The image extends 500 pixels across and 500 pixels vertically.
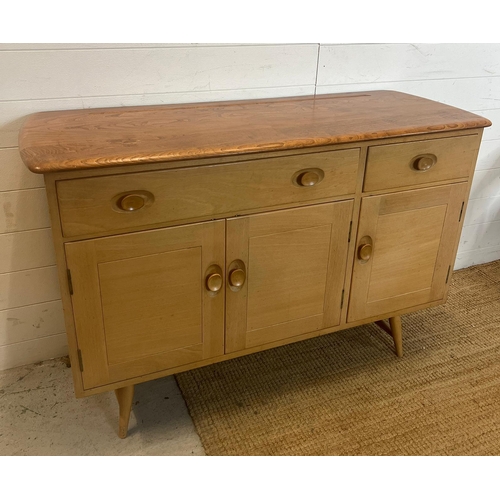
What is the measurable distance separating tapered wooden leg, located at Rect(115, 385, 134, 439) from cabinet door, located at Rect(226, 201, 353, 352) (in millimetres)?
307

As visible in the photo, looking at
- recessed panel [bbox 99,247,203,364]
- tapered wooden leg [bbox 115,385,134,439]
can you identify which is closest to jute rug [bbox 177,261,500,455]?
tapered wooden leg [bbox 115,385,134,439]

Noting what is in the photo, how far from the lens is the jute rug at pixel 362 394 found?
5.20 feet

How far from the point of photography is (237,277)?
146 centimetres

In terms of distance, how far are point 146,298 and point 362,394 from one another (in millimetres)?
823

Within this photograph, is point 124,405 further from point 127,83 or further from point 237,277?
point 127,83

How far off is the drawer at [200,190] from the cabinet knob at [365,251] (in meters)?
0.19

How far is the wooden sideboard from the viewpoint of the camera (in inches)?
49.6

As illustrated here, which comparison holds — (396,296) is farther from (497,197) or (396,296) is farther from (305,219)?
(497,197)

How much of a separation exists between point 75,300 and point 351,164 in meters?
0.81

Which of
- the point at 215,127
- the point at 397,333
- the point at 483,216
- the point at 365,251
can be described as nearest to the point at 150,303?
the point at 215,127

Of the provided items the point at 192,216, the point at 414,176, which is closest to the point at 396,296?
the point at 414,176

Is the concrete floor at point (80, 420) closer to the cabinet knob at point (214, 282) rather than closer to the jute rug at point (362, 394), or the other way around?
the jute rug at point (362, 394)

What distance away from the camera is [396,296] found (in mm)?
1780
